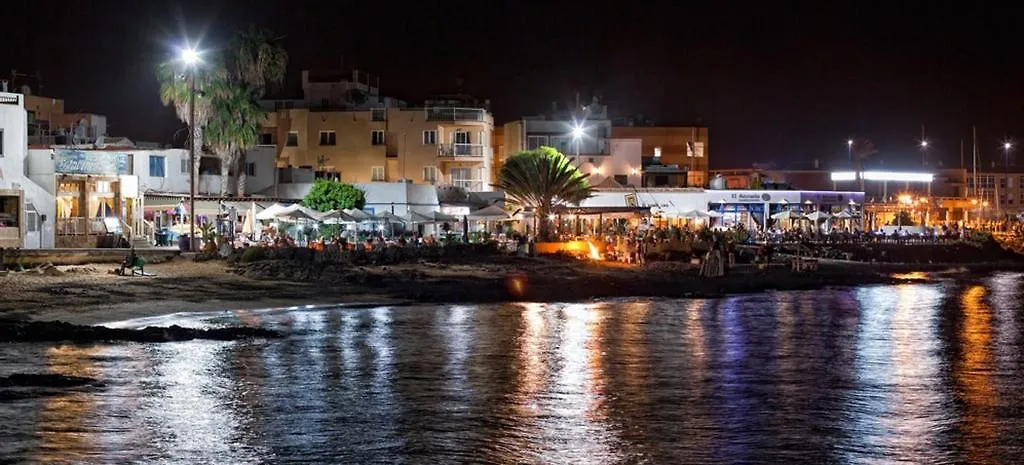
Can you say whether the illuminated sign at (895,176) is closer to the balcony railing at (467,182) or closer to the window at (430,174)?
the balcony railing at (467,182)

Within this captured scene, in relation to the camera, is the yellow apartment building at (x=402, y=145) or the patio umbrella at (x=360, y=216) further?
the yellow apartment building at (x=402, y=145)

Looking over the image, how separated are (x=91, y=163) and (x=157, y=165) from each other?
651 cm

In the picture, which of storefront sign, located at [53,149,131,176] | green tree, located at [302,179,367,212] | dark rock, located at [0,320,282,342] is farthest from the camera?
green tree, located at [302,179,367,212]

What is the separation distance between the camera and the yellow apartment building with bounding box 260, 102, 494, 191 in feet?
252

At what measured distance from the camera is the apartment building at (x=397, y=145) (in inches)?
3022

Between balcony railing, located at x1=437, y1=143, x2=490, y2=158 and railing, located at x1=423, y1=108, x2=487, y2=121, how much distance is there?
166cm

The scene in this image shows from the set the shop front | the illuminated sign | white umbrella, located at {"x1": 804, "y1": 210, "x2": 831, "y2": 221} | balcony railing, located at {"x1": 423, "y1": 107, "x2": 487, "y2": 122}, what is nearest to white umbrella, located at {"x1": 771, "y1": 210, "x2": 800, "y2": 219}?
white umbrella, located at {"x1": 804, "y1": 210, "x2": 831, "y2": 221}

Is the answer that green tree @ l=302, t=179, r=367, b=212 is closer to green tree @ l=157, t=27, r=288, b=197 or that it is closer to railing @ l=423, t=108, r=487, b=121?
green tree @ l=157, t=27, r=288, b=197

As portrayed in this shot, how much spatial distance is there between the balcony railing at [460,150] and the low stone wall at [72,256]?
110 feet

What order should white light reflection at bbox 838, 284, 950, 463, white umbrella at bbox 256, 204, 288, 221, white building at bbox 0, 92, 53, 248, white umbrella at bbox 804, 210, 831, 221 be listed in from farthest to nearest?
white umbrella at bbox 804, 210, 831, 221 → white umbrella at bbox 256, 204, 288, 221 → white building at bbox 0, 92, 53, 248 → white light reflection at bbox 838, 284, 950, 463

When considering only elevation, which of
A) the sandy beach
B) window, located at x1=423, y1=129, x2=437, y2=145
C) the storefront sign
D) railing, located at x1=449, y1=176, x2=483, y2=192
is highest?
window, located at x1=423, y1=129, x2=437, y2=145

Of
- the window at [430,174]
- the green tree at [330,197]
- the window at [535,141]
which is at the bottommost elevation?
the green tree at [330,197]

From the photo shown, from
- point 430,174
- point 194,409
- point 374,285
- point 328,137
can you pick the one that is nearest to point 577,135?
point 430,174

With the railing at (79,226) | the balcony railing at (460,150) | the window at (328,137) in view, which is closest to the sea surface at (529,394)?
the railing at (79,226)
